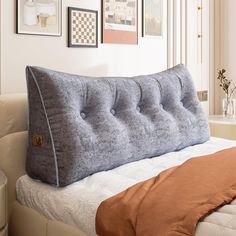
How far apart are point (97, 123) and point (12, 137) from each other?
41 cm

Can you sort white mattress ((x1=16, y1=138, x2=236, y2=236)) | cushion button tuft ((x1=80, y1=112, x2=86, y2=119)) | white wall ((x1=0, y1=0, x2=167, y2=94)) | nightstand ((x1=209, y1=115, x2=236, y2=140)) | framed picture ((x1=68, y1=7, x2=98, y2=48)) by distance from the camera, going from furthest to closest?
1. nightstand ((x1=209, y1=115, x2=236, y2=140))
2. framed picture ((x1=68, y1=7, x2=98, y2=48))
3. white wall ((x1=0, y1=0, x2=167, y2=94))
4. cushion button tuft ((x1=80, y1=112, x2=86, y2=119))
5. white mattress ((x1=16, y1=138, x2=236, y2=236))

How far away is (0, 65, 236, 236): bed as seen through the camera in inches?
61.4

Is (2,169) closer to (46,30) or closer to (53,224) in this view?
(53,224)

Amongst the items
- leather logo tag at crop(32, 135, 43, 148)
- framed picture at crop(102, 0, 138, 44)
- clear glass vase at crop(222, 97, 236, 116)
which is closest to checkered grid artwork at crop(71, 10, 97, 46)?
framed picture at crop(102, 0, 138, 44)

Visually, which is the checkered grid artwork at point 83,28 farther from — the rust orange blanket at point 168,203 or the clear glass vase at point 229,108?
the clear glass vase at point 229,108

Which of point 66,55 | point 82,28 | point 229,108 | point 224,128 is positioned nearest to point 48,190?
point 66,55

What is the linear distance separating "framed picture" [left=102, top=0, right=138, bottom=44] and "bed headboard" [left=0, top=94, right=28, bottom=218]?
90 cm

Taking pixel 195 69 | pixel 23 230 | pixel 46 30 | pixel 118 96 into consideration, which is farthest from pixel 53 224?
pixel 195 69

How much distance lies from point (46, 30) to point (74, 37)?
0.70ft

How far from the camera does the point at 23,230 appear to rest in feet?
6.06

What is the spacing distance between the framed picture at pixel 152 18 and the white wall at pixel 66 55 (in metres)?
0.05

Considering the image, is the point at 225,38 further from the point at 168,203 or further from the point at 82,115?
the point at 168,203

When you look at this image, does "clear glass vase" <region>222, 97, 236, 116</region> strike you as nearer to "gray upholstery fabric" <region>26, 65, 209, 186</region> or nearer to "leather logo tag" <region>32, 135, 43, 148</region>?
"gray upholstery fabric" <region>26, 65, 209, 186</region>

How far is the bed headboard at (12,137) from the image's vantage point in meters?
1.87
